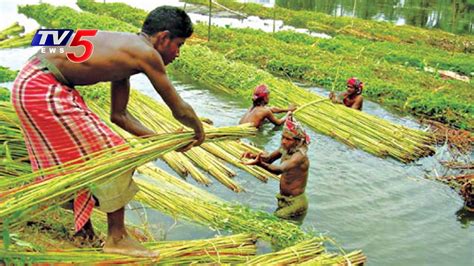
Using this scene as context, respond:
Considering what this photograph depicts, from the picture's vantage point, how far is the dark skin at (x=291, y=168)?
4934 mm

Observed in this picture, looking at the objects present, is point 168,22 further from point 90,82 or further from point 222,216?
point 222,216

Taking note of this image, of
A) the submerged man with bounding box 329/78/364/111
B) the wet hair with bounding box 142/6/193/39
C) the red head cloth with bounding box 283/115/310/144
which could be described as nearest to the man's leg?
the wet hair with bounding box 142/6/193/39

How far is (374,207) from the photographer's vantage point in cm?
564

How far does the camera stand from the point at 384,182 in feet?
20.7

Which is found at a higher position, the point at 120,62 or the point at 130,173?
the point at 120,62

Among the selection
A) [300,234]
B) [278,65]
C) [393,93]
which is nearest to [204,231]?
[300,234]

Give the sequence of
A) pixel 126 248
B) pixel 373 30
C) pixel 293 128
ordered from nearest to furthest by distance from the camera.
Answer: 1. pixel 126 248
2. pixel 293 128
3. pixel 373 30

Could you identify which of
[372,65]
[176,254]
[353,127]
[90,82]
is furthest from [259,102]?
[372,65]

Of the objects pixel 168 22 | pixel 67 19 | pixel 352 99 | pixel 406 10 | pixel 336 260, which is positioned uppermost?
pixel 168 22

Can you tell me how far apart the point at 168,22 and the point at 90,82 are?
1.79 feet

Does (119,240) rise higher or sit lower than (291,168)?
higher

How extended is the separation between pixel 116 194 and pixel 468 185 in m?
4.05

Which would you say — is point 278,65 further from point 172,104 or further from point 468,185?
point 172,104

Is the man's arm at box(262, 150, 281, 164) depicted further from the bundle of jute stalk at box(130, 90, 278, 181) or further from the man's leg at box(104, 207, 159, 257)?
the man's leg at box(104, 207, 159, 257)
